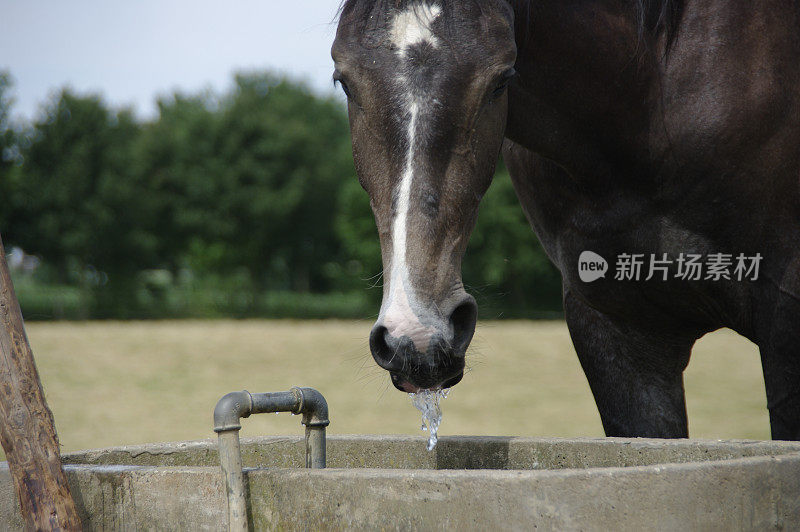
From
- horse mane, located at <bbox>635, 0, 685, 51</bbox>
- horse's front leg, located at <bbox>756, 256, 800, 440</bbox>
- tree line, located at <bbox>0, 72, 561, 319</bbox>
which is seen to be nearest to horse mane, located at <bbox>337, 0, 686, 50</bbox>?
horse mane, located at <bbox>635, 0, 685, 51</bbox>

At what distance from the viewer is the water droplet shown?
2.04 metres

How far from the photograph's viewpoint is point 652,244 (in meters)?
2.84

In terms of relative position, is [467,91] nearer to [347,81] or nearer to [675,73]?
[347,81]

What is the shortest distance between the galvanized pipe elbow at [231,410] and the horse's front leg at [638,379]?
5.87 ft

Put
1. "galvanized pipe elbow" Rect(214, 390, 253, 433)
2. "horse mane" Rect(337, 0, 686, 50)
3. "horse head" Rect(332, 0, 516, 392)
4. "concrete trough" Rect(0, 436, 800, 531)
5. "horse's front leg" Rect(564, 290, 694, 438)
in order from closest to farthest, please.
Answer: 1. "concrete trough" Rect(0, 436, 800, 531)
2. "galvanized pipe elbow" Rect(214, 390, 253, 433)
3. "horse head" Rect(332, 0, 516, 392)
4. "horse mane" Rect(337, 0, 686, 50)
5. "horse's front leg" Rect(564, 290, 694, 438)

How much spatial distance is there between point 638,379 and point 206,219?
36896 mm

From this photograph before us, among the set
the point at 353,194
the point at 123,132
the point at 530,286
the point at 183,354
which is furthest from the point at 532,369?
the point at 123,132

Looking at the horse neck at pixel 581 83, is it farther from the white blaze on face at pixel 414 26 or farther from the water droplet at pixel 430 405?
the water droplet at pixel 430 405

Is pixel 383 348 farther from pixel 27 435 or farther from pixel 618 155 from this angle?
pixel 618 155

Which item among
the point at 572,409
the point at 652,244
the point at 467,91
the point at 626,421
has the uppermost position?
the point at 467,91

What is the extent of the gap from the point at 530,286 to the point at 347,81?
2987 centimetres

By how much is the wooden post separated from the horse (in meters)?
0.75

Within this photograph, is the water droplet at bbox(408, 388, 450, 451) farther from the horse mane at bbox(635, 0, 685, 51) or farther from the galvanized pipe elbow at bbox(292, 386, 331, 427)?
the horse mane at bbox(635, 0, 685, 51)

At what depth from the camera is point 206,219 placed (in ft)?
128
